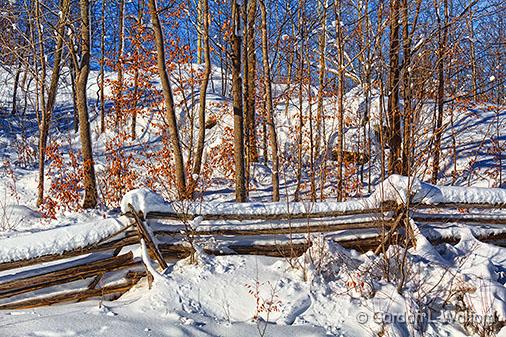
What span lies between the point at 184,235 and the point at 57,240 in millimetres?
1204

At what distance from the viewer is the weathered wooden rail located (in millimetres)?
4234

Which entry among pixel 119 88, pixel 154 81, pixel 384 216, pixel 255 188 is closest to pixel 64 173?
pixel 119 88

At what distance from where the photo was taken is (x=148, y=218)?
435cm

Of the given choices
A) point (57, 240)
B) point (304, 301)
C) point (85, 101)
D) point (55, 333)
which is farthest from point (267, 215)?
point (85, 101)

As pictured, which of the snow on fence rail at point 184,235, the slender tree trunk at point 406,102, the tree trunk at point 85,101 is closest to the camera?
the snow on fence rail at point 184,235

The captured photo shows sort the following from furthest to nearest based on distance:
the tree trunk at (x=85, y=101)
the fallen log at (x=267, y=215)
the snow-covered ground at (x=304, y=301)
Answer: the tree trunk at (x=85, y=101), the fallen log at (x=267, y=215), the snow-covered ground at (x=304, y=301)

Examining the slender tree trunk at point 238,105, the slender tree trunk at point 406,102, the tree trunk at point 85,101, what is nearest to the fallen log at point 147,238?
the slender tree trunk at point 406,102

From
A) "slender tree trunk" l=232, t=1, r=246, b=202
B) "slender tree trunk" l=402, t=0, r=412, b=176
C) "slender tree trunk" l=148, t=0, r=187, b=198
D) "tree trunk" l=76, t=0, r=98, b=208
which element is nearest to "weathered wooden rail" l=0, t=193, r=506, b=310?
"slender tree trunk" l=402, t=0, r=412, b=176

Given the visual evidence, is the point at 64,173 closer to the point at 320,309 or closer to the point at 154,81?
the point at 154,81

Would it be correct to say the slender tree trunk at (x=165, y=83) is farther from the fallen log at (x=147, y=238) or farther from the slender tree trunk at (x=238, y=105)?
the fallen log at (x=147, y=238)

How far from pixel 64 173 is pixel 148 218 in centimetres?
958

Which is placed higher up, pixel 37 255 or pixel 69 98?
pixel 69 98

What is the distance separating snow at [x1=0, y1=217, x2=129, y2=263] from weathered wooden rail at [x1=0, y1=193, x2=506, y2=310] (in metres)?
0.05

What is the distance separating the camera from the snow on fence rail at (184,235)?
4.17m
